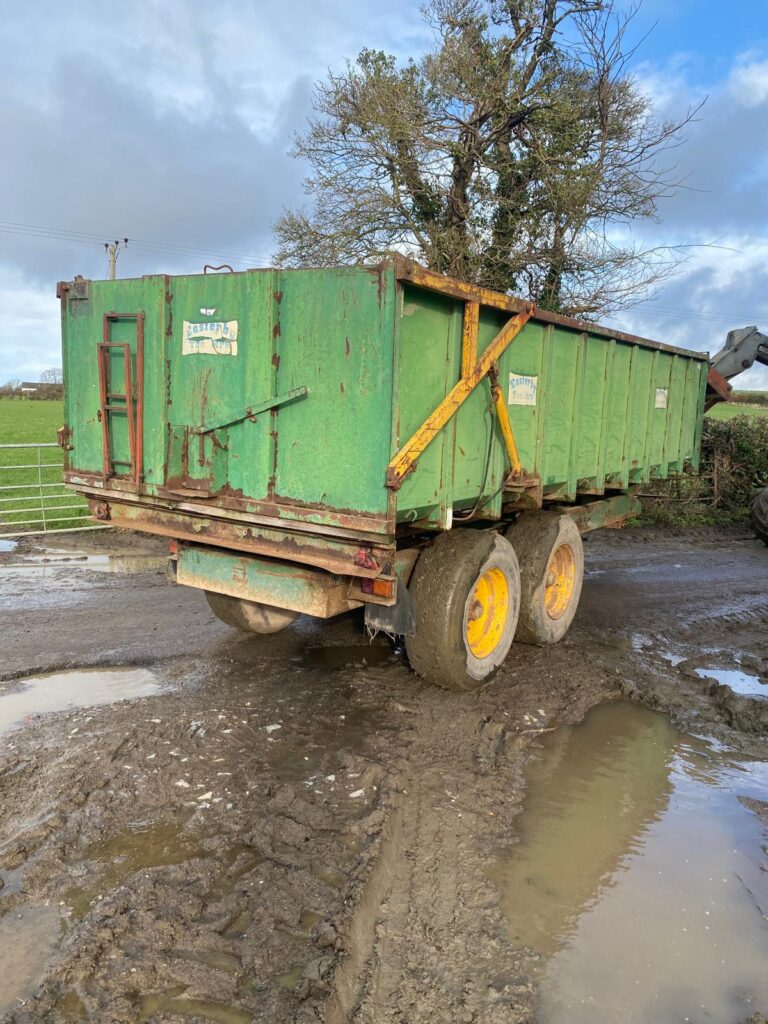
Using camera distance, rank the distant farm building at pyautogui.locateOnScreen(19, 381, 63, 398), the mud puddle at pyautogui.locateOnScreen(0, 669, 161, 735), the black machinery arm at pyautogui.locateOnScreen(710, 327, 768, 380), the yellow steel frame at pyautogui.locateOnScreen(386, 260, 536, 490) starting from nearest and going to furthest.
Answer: the yellow steel frame at pyautogui.locateOnScreen(386, 260, 536, 490)
the mud puddle at pyautogui.locateOnScreen(0, 669, 161, 735)
the black machinery arm at pyautogui.locateOnScreen(710, 327, 768, 380)
the distant farm building at pyautogui.locateOnScreen(19, 381, 63, 398)

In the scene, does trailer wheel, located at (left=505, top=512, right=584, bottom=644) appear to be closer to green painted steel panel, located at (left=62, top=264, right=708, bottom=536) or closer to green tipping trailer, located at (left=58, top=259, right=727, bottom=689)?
green tipping trailer, located at (left=58, top=259, right=727, bottom=689)

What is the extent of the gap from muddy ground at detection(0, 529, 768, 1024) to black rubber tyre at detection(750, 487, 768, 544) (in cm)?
533

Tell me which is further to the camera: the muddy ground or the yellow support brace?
the yellow support brace

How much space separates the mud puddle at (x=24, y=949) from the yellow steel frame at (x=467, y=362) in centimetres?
249

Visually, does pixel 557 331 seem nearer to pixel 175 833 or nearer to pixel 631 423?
pixel 631 423

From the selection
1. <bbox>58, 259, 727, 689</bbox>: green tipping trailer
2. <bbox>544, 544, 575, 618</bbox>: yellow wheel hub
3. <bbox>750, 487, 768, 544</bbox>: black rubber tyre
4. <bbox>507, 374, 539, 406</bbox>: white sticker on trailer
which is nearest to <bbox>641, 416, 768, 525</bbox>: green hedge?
<bbox>750, 487, 768, 544</bbox>: black rubber tyre

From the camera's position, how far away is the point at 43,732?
454 cm

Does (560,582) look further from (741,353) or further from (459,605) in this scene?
(741,353)

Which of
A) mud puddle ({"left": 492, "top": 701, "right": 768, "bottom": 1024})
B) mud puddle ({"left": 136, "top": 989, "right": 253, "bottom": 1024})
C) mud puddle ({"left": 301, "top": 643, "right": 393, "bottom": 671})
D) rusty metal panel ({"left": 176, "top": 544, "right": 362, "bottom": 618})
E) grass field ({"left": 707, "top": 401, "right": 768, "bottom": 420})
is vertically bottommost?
mud puddle ({"left": 492, "top": 701, "right": 768, "bottom": 1024})

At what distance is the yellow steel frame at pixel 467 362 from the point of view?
4.15 metres

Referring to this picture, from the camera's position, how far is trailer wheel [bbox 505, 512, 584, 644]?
6.20 meters

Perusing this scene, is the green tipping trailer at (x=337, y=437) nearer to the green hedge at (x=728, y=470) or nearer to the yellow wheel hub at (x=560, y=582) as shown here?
the yellow wheel hub at (x=560, y=582)

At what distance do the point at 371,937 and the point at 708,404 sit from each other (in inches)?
390

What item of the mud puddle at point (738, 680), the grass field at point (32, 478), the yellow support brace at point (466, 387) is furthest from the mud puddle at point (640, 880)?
the grass field at point (32, 478)
